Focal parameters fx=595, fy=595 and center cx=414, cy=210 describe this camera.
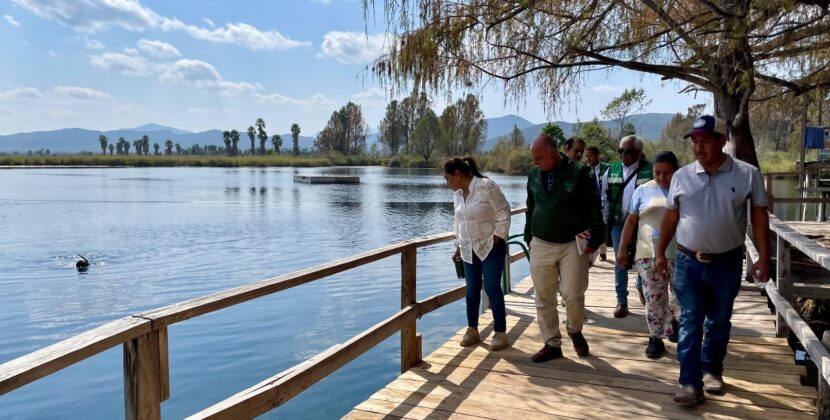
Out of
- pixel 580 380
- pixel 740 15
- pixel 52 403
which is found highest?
pixel 740 15

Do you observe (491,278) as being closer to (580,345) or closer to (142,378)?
(580,345)

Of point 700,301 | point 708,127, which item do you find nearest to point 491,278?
point 700,301

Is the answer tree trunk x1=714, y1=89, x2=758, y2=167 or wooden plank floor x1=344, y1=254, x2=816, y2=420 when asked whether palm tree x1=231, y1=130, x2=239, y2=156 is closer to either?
tree trunk x1=714, y1=89, x2=758, y2=167

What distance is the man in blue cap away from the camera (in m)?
2.94

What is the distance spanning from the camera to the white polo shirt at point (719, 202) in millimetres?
2912

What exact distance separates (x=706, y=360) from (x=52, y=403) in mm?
7002

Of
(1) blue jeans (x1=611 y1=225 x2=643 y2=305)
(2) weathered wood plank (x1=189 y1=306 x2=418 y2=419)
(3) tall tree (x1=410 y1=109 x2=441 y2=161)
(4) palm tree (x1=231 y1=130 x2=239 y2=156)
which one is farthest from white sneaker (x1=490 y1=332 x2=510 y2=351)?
(4) palm tree (x1=231 y1=130 x2=239 y2=156)

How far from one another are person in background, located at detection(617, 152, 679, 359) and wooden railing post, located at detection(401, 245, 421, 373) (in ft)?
4.70

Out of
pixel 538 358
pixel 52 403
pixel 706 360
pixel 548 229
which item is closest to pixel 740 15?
pixel 548 229

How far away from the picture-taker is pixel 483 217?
4168mm

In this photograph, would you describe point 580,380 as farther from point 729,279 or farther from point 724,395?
point 729,279

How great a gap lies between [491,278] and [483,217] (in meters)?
0.45

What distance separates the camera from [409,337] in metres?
4.19

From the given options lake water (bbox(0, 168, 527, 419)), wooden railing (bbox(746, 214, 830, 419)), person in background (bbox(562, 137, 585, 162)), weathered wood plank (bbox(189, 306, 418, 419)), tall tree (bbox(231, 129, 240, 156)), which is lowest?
lake water (bbox(0, 168, 527, 419))
